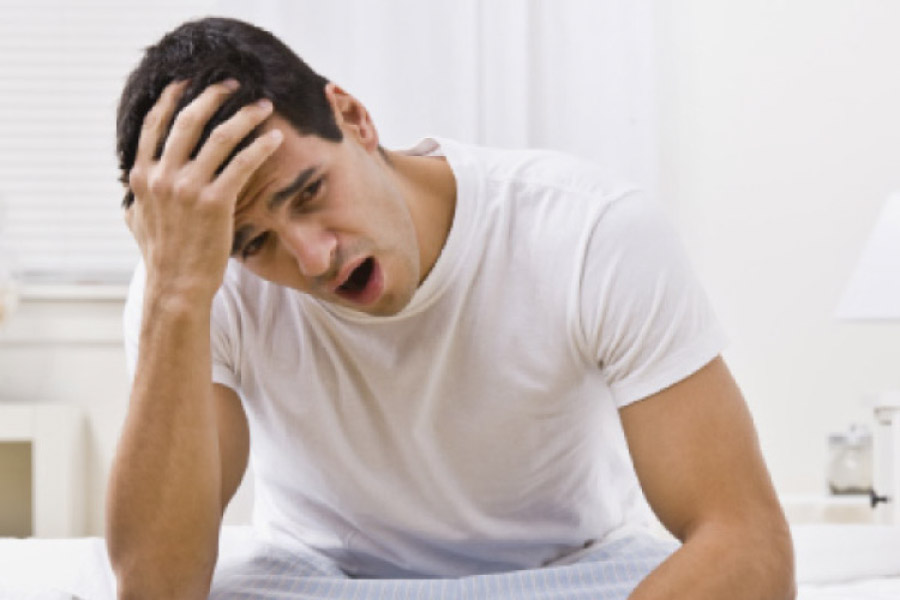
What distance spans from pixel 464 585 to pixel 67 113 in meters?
2.01

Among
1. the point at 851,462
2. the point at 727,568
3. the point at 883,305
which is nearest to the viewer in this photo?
the point at 727,568

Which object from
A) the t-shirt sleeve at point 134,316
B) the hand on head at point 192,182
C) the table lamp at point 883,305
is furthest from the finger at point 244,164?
the table lamp at point 883,305

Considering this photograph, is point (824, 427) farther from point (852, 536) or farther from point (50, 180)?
point (50, 180)

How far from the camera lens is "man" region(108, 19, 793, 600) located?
112 cm

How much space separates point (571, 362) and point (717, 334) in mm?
146

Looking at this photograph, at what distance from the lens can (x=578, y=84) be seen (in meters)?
2.75

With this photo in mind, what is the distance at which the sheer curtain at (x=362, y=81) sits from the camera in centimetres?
273

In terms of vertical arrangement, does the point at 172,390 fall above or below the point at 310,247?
below

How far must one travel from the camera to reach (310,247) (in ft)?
3.64

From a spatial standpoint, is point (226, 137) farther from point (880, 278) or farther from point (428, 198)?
point (880, 278)

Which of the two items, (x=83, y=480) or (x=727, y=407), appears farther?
(x=83, y=480)

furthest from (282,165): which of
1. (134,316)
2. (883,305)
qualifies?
(883,305)

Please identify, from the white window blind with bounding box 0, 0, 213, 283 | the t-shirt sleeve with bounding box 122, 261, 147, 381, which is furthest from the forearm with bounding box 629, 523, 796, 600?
the white window blind with bounding box 0, 0, 213, 283

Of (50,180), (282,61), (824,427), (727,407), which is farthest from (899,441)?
(50,180)
